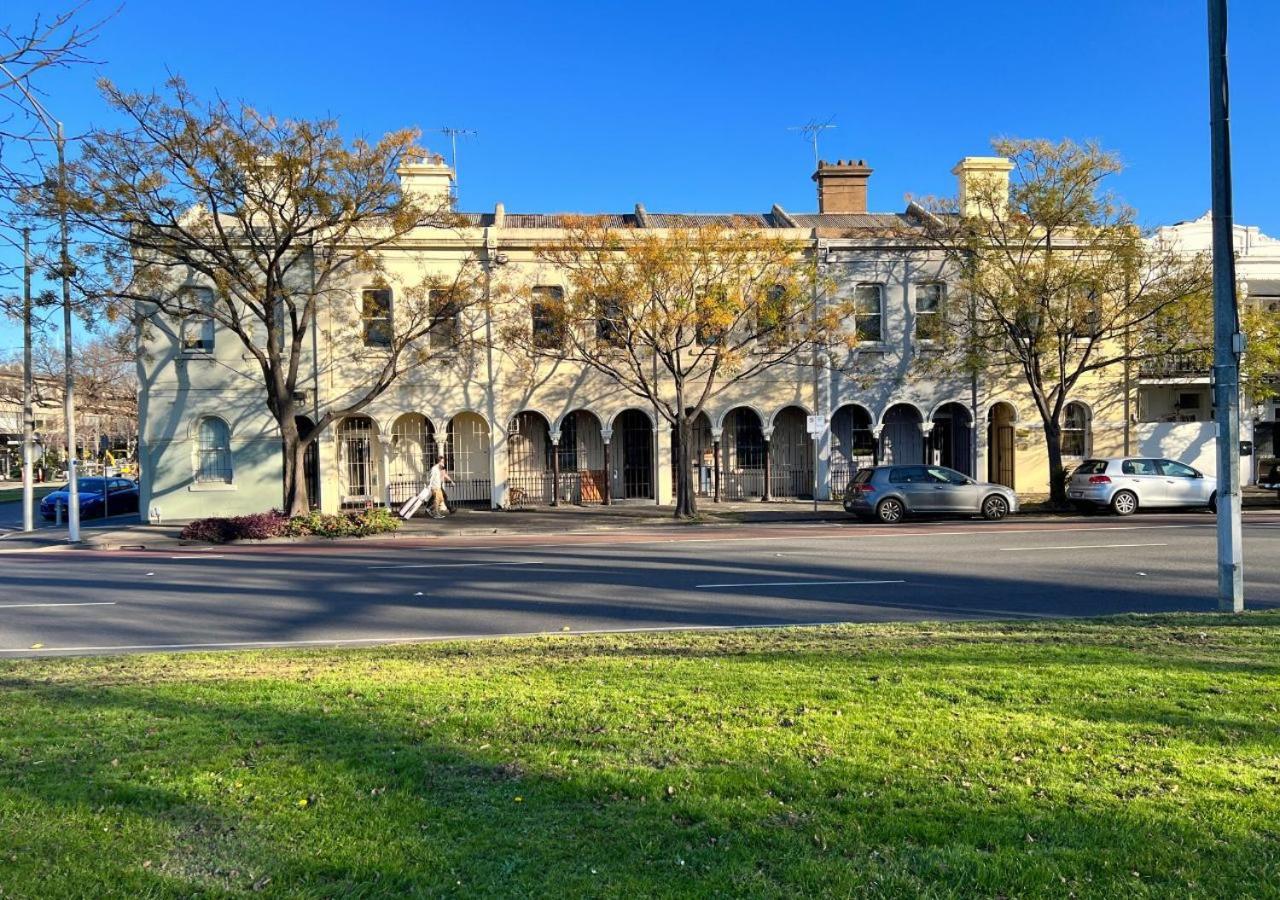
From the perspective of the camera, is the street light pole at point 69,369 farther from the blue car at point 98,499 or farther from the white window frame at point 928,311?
the white window frame at point 928,311

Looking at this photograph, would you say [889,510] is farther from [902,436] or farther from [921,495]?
[902,436]

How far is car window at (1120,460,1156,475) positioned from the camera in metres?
23.0

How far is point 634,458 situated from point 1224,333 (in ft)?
67.3

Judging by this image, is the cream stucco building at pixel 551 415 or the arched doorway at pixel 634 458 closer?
the cream stucco building at pixel 551 415

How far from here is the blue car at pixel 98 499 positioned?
2859 cm

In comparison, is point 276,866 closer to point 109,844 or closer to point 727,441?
point 109,844

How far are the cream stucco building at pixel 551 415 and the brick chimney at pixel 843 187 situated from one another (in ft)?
7.13

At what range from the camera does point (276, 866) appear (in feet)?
10.7

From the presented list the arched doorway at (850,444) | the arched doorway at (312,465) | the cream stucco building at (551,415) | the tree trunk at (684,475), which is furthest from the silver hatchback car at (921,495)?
the arched doorway at (312,465)

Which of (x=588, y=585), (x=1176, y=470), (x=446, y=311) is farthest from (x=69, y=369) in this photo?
(x=1176, y=470)

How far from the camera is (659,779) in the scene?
4020 millimetres

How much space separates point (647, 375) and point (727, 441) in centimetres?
370

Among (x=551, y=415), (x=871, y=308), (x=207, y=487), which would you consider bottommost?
(x=207, y=487)

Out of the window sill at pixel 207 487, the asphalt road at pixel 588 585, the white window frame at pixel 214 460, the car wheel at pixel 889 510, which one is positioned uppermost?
the white window frame at pixel 214 460
